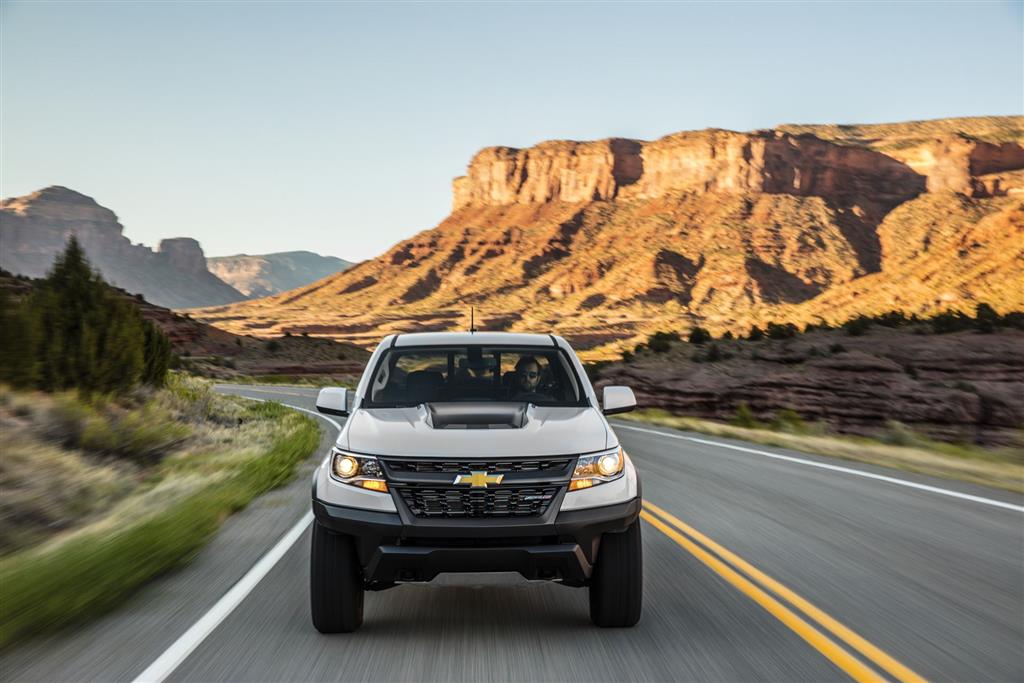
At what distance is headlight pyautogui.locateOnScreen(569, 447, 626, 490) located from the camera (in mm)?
4770

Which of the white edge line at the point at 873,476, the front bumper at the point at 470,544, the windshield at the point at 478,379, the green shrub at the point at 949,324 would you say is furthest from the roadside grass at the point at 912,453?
the green shrub at the point at 949,324

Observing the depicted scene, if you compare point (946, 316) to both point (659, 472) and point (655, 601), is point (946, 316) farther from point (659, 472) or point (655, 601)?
point (655, 601)

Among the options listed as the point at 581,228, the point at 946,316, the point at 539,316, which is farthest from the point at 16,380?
the point at 581,228

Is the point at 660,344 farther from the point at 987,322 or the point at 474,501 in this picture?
the point at 474,501

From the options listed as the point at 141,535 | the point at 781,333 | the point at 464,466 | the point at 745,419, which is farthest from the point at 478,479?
the point at 781,333

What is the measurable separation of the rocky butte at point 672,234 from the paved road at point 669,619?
63.9 metres

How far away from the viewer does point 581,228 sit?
130 meters

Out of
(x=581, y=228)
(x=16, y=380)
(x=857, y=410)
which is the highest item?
(x=581, y=228)

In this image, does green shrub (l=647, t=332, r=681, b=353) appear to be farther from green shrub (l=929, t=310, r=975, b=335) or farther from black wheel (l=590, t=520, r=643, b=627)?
black wheel (l=590, t=520, r=643, b=627)

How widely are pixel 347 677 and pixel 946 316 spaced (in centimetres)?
3122

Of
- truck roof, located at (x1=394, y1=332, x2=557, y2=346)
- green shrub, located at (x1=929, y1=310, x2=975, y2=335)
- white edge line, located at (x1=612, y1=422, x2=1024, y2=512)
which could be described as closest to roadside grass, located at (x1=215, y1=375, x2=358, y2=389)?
green shrub, located at (x1=929, y1=310, x2=975, y2=335)

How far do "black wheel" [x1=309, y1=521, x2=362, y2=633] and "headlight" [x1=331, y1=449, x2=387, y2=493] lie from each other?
29 centimetres

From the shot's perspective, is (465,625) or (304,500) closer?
(465,625)

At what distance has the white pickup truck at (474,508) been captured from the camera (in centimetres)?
457
